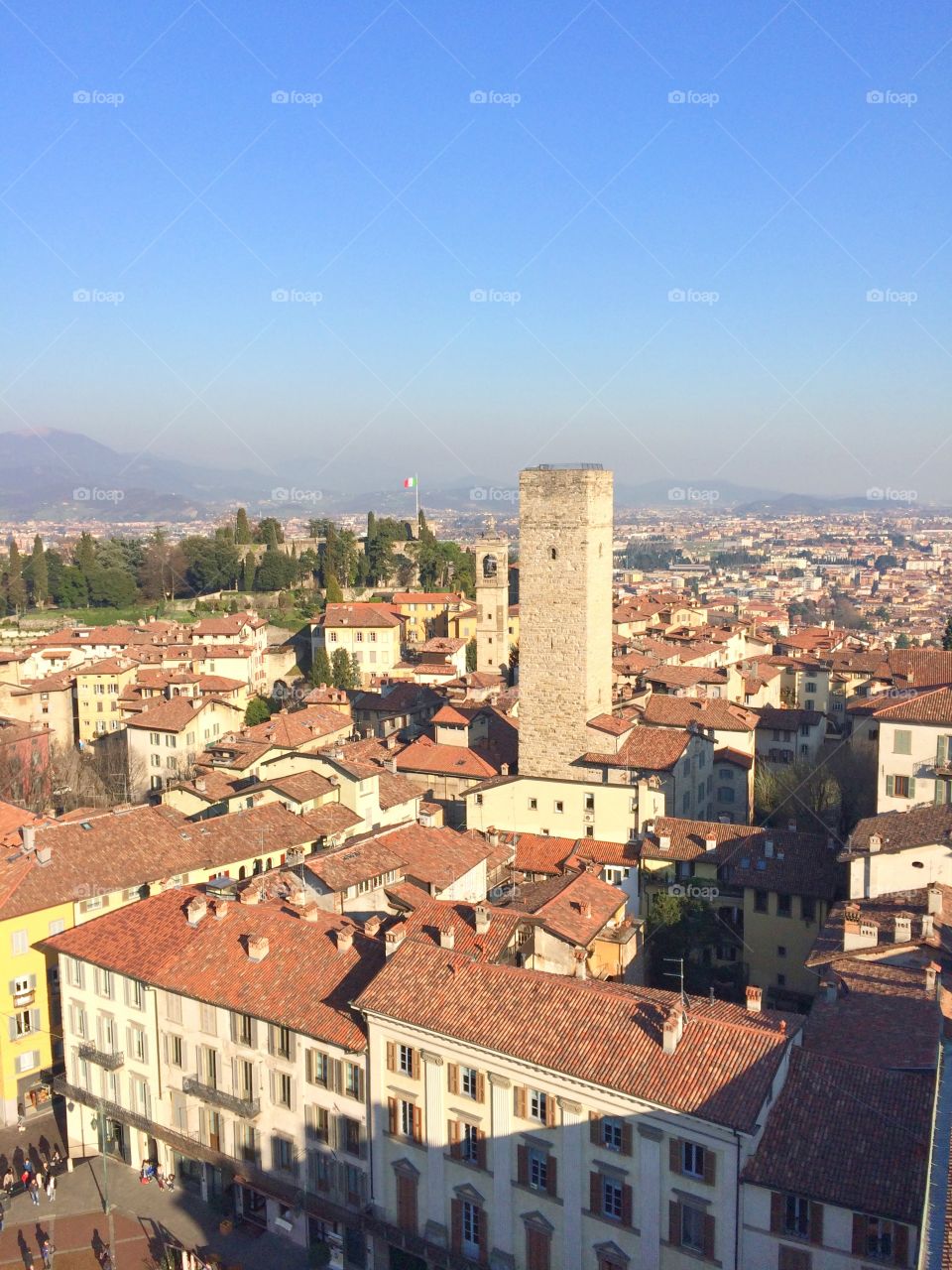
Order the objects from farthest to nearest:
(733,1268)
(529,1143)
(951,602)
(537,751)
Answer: (951,602) → (537,751) → (529,1143) → (733,1268)

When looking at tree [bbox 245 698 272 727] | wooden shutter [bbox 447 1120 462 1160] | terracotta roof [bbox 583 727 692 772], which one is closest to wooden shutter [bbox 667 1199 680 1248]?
wooden shutter [bbox 447 1120 462 1160]

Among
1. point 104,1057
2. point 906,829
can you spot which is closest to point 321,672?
point 104,1057

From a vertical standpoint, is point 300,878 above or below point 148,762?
above

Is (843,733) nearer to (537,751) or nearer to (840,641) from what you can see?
(537,751)

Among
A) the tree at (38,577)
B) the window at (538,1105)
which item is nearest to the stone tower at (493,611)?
the tree at (38,577)

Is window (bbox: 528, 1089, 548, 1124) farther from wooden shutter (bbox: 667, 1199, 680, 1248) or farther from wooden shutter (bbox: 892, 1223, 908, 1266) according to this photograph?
wooden shutter (bbox: 892, 1223, 908, 1266)

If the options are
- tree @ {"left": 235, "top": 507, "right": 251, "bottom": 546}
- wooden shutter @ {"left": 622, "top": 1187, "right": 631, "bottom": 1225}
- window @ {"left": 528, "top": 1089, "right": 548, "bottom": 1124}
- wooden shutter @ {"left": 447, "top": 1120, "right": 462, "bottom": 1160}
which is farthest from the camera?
tree @ {"left": 235, "top": 507, "right": 251, "bottom": 546}

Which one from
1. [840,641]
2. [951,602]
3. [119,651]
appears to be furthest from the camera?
[951,602]

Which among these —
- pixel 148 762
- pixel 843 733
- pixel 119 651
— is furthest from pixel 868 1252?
pixel 119 651
